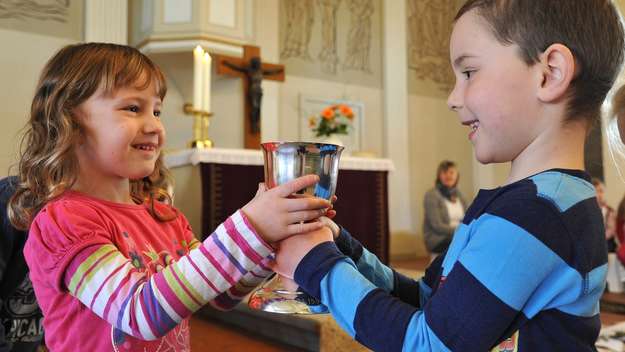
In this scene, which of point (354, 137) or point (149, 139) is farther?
point (354, 137)

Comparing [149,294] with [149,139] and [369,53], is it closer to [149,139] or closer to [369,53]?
[149,139]

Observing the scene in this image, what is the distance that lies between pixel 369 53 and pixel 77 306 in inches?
249

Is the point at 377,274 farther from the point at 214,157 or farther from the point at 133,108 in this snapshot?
the point at 214,157

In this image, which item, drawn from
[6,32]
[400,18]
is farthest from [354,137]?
[6,32]

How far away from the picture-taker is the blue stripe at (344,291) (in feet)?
2.71

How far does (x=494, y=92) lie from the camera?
Result: 0.82m

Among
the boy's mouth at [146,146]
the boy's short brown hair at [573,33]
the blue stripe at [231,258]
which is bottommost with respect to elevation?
the blue stripe at [231,258]

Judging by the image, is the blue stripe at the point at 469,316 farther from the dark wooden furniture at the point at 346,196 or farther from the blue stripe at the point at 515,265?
the dark wooden furniture at the point at 346,196

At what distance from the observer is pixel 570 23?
0.82 m

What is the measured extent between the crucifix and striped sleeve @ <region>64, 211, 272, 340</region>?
4.14m

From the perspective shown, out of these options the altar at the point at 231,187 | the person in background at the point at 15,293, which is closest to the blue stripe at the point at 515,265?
the person in background at the point at 15,293

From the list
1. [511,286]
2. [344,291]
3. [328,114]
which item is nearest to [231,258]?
[344,291]

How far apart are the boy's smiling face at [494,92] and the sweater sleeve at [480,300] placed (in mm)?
152

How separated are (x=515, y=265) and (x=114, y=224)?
31.2 inches
